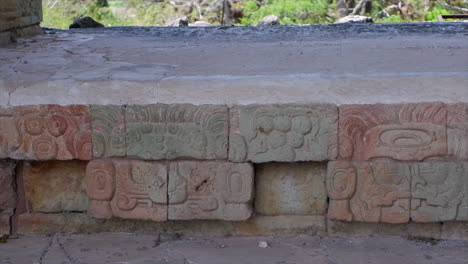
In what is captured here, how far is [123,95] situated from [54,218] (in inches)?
29.5

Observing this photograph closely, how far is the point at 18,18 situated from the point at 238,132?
2.33 meters

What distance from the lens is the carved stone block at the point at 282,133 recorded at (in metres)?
3.01

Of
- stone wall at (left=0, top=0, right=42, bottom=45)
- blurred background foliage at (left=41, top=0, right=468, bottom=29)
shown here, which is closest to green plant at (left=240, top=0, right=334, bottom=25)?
blurred background foliage at (left=41, top=0, right=468, bottom=29)

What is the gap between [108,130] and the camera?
3117mm

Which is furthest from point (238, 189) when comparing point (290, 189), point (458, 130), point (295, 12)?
point (295, 12)

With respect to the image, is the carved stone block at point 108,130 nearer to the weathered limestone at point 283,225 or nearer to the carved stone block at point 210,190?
the carved stone block at point 210,190

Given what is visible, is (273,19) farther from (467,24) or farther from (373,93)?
(373,93)

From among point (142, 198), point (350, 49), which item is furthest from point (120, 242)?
point (350, 49)

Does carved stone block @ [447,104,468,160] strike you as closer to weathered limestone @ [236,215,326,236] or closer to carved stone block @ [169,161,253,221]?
weathered limestone @ [236,215,326,236]

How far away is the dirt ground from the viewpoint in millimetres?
2918

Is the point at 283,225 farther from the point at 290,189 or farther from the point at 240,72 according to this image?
the point at 240,72

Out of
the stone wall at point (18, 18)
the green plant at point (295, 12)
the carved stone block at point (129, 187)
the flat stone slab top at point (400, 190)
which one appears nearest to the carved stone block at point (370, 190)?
the flat stone slab top at point (400, 190)

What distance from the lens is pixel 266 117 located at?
303cm

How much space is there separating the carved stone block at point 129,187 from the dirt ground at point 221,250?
0.14 meters
